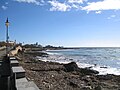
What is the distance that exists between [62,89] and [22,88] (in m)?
5.59

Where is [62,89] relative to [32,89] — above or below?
below

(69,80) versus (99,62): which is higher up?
(69,80)

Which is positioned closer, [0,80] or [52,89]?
[0,80]

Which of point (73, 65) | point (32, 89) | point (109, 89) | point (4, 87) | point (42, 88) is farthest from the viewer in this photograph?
point (73, 65)

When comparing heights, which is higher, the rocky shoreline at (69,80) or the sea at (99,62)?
the rocky shoreline at (69,80)

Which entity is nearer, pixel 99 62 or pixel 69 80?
pixel 69 80

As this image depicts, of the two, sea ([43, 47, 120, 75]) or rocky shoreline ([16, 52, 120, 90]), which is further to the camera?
sea ([43, 47, 120, 75])

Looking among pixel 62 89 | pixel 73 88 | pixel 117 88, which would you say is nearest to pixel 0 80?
pixel 62 89

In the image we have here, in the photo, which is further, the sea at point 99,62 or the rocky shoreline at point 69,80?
the sea at point 99,62

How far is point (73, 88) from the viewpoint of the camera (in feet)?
42.4

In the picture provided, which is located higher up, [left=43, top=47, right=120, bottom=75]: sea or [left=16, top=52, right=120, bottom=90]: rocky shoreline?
[left=16, top=52, right=120, bottom=90]: rocky shoreline

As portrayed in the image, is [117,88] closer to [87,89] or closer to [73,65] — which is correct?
[87,89]

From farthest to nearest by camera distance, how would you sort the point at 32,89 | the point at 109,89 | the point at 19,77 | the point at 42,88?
the point at 109,89
the point at 42,88
the point at 19,77
the point at 32,89

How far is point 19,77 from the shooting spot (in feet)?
28.0
